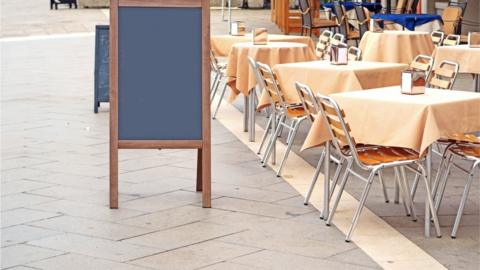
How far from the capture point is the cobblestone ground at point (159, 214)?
5574 mm

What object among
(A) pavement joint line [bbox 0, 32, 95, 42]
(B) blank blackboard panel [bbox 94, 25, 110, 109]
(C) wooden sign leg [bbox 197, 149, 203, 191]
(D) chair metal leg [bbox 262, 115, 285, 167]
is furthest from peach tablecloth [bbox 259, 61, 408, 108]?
(A) pavement joint line [bbox 0, 32, 95, 42]

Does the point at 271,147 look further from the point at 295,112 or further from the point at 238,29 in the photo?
the point at 238,29

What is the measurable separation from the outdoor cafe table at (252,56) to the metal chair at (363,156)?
123 inches

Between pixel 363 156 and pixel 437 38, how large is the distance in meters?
6.12

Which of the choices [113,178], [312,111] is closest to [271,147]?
[312,111]

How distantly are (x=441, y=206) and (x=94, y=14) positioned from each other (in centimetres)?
2184

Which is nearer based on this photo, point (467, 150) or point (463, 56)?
point (467, 150)

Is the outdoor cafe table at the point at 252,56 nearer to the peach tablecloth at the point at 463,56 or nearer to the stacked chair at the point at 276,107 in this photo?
the stacked chair at the point at 276,107

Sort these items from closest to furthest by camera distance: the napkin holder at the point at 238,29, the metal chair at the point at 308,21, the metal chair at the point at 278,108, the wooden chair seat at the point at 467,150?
the wooden chair seat at the point at 467,150 < the metal chair at the point at 278,108 < the napkin holder at the point at 238,29 < the metal chair at the point at 308,21

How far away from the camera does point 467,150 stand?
6.15 metres

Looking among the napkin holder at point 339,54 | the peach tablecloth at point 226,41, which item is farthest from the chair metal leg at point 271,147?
the peach tablecloth at point 226,41

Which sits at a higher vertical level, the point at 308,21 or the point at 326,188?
the point at 308,21

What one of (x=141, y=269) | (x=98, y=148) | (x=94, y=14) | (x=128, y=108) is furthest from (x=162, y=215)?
(x=94, y=14)

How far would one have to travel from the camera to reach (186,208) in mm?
6684
